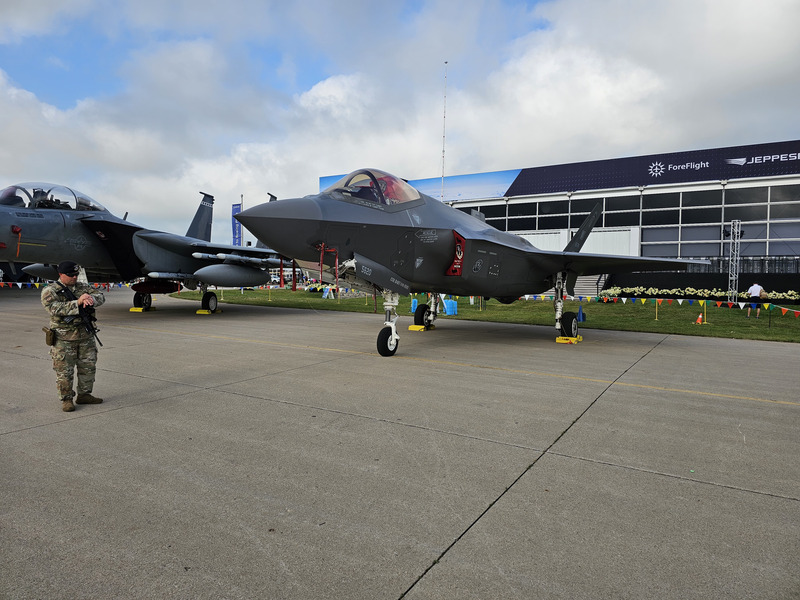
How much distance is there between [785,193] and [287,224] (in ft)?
138

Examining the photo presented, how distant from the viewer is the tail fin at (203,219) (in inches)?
808

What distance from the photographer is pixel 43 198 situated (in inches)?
483

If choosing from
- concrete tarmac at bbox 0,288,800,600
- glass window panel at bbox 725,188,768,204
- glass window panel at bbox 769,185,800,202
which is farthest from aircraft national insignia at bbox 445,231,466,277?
glass window panel at bbox 769,185,800,202

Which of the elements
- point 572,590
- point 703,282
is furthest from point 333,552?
point 703,282

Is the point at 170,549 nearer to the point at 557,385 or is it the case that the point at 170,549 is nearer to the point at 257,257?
the point at 557,385

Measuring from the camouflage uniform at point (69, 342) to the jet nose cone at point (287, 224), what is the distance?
7.81ft

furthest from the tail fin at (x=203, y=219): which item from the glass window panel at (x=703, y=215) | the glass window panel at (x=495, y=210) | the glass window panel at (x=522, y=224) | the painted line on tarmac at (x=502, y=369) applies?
the glass window panel at (x=703, y=215)

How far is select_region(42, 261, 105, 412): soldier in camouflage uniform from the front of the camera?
4.70 metres

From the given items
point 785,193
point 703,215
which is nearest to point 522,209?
point 703,215

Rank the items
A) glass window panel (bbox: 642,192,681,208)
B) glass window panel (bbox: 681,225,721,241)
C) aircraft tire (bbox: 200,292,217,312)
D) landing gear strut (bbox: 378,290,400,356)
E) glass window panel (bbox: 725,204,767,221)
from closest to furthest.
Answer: landing gear strut (bbox: 378,290,400,356), aircraft tire (bbox: 200,292,217,312), glass window panel (bbox: 725,204,767,221), glass window panel (bbox: 681,225,721,241), glass window panel (bbox: 642,192,681,208)

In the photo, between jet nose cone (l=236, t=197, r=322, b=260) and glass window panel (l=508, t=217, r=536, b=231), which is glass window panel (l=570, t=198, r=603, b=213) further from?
jet nose cone (l=236, t=197, r=322, b=260)

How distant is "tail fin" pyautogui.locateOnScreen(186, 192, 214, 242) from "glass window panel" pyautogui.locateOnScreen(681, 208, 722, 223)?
120 ft

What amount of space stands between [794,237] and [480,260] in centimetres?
3862

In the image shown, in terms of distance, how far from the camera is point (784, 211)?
34812 millimetres
